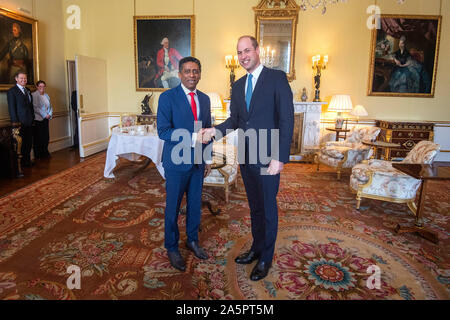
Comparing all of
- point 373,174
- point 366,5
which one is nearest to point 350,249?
point 373,174

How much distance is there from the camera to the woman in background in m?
6.45

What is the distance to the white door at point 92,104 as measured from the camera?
Result: 22.3 ft

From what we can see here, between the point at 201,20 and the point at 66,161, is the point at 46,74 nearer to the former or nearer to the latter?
the point at 66,161

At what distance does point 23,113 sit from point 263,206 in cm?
524

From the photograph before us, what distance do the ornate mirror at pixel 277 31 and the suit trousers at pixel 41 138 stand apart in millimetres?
4909

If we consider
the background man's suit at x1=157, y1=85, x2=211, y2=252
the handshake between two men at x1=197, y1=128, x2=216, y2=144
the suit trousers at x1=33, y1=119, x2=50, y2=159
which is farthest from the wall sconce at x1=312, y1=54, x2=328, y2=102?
the suit trousers at x1=33, y1=119, x2=50, y2=159

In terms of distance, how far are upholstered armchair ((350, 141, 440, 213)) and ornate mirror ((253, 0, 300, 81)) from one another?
3710 millimetres

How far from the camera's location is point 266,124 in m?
2.25

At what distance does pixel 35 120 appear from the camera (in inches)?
256

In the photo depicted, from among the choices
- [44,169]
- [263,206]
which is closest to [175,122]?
[263,206]

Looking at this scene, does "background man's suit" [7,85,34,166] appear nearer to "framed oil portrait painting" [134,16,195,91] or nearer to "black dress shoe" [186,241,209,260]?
"framed oil portrait painting" [134,16,195,91]

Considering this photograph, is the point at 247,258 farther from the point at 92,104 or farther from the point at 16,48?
the point at 16,48

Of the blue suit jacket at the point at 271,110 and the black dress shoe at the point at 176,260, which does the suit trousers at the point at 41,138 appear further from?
the blue suit jacket at the point at 271,110

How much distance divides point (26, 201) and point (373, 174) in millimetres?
4403
